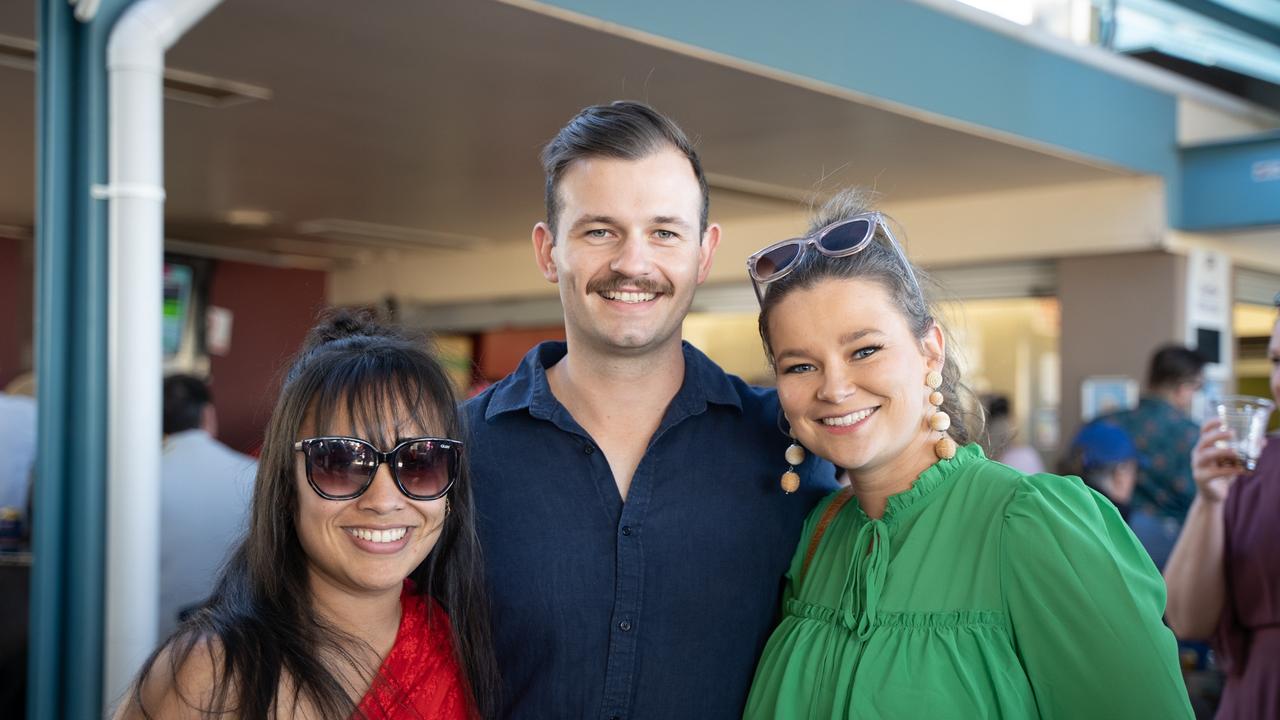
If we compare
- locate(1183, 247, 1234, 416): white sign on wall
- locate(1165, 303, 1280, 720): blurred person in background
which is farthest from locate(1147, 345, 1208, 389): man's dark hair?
locate(1165, 303, 1280, 720): blurred person in background

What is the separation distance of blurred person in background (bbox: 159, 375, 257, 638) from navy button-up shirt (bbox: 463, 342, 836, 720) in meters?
2.34

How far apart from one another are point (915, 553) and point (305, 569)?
98cm

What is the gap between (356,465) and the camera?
5.90 feet

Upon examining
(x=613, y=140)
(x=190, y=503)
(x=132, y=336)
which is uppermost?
(x=613, y=140)

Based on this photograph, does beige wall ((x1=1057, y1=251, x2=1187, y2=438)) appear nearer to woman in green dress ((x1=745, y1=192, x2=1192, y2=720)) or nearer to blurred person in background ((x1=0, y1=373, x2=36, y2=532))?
woman in green dress ((x1=745, y1=192, x2=1192, y2=720))

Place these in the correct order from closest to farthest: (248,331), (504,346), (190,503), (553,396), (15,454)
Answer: (553,396)
(190,503)
(15,454)
(504,346)
(248,331)

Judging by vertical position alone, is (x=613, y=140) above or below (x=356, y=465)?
Result: above

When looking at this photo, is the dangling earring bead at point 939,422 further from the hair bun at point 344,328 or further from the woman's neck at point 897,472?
the hair bun at point 344,328

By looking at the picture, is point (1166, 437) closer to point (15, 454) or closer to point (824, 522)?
point (824, 522)

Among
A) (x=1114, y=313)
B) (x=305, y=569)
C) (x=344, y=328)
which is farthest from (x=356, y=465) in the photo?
(x=1114, y=313)

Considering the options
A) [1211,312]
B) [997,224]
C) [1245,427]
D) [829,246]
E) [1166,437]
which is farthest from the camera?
[997,224]

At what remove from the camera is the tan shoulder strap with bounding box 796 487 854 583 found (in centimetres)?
208

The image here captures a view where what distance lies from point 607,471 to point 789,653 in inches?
19.3

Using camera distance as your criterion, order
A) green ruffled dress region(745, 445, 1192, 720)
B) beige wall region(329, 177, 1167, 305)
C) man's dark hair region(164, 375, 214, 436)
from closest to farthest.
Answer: green ruffled dress region(745, 445, 1192, 720)
man's dark hair region(164, 375, 214, 436)
beige wall region(329, 177, 1167, 305)
